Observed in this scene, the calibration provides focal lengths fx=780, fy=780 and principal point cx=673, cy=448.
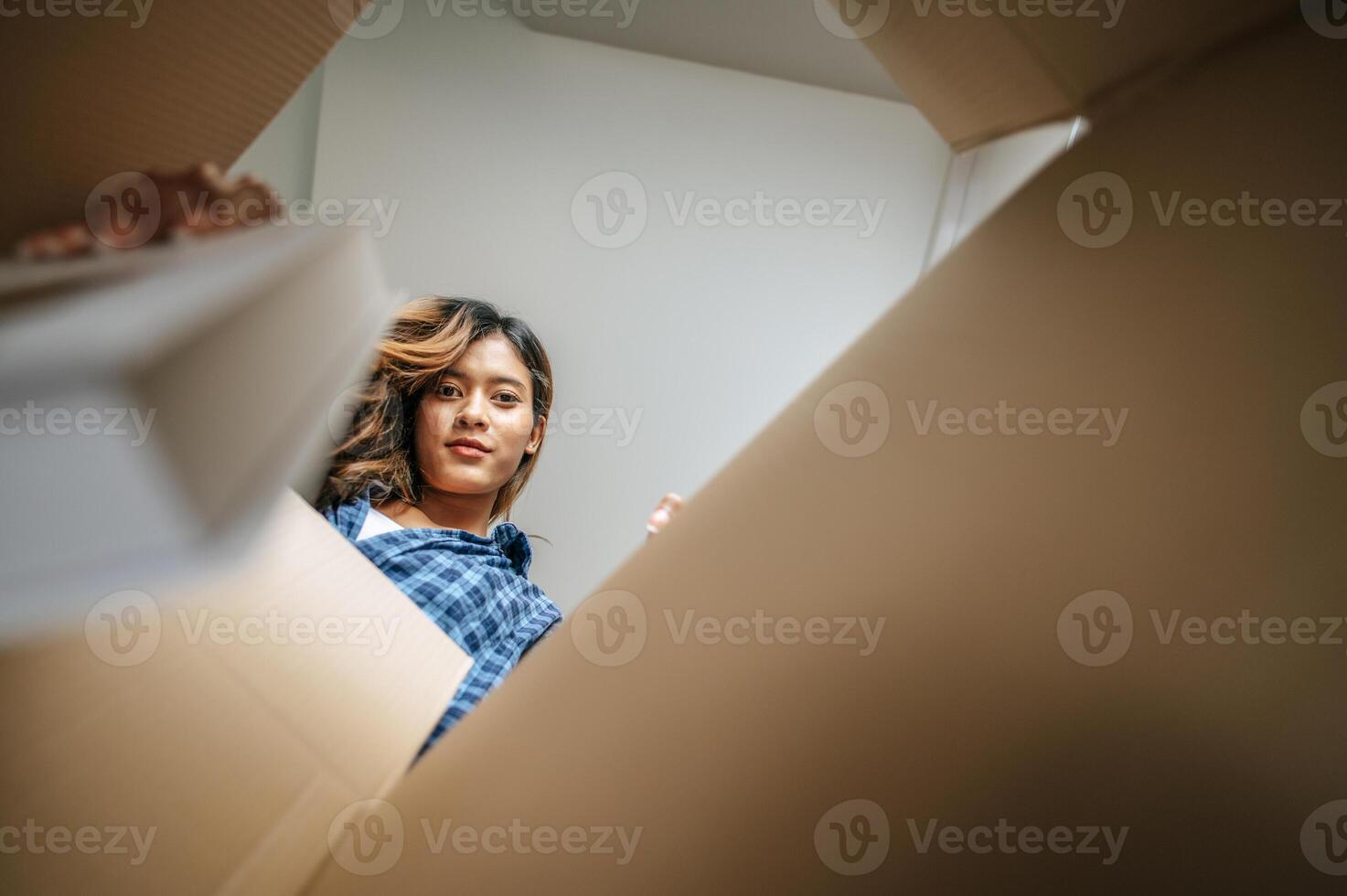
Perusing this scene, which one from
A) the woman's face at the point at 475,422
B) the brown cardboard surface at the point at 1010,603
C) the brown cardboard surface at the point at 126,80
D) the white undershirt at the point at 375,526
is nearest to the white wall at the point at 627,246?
the woman's face at the point at 475,422

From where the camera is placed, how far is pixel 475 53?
1315 millimetres

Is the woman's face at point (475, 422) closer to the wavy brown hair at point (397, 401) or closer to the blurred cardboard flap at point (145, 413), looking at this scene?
the wavy brown hair at point (397, 401)

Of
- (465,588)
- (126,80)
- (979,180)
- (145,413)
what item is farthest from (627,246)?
(145,413)

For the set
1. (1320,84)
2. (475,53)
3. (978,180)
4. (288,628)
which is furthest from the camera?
(978,180)

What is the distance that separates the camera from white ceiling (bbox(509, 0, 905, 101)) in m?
1.22

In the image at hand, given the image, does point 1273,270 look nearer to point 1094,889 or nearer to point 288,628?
point 1094,889

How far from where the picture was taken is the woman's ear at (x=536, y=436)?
112 centimetres

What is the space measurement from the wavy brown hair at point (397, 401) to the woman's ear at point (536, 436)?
0.53 feet

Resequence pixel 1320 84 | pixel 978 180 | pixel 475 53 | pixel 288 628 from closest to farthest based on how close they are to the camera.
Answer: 1. pixel 1320 84
2. pixel 288 628
3. pixel 475 53
4. pixel 978 180

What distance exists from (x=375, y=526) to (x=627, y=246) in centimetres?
76

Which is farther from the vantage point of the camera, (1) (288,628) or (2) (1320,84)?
(1) (288,628)

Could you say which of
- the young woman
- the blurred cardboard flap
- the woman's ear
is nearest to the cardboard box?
the blurred cardboard flap

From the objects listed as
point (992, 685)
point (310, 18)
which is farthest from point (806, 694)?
point (310, 18)

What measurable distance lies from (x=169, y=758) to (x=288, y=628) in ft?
0.26
